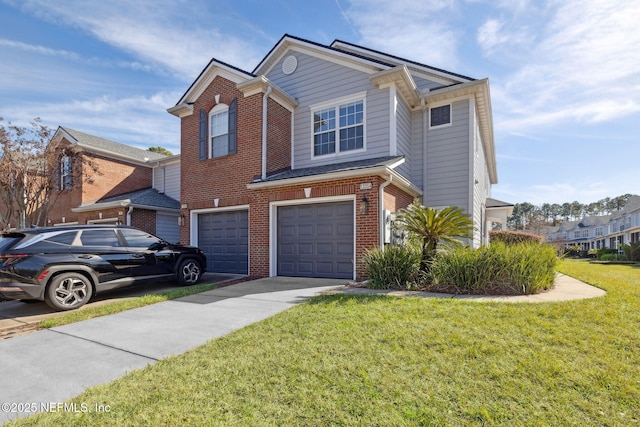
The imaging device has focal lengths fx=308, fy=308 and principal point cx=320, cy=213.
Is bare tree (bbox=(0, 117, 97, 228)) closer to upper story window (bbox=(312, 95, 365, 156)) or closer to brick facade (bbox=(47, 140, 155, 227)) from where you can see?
brick facade (bbox=(47, 140, 155, 227))

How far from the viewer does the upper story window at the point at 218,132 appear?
35.8 ft

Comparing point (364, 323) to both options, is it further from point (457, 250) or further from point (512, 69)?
point (512, 69)

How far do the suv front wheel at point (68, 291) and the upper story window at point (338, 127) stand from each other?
7.48 m

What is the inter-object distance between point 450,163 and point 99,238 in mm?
10547

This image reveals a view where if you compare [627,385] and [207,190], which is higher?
[207,190]

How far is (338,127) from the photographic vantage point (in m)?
10.6

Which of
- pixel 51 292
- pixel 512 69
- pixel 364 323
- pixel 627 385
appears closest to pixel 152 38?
pixel 51 292

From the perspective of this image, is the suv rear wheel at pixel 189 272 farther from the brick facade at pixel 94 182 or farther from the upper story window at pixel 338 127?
the brick facade at pixel 94 182

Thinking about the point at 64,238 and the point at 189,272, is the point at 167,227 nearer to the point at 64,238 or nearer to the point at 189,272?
the point at 189,272

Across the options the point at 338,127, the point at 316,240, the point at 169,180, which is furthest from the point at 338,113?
the point at 169,180

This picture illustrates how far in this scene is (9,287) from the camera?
5680 millimetres

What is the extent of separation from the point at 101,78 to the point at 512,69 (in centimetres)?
1356

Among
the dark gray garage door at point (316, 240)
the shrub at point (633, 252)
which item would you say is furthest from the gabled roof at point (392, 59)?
the shrub at point (633, 252)

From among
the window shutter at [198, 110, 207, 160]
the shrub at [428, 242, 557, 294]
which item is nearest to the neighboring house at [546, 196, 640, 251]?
the shrub at [428, 242, 557, 294]
